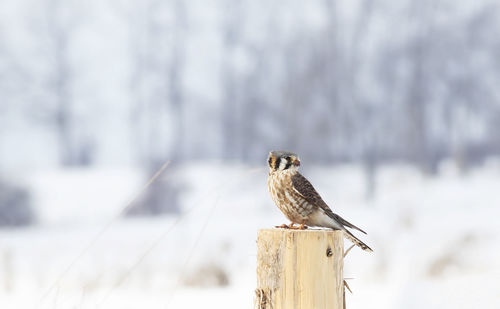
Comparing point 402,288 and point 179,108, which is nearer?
point 402,288

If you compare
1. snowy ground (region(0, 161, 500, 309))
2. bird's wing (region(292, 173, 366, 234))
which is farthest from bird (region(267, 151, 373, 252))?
snowy ground (region(0, 161, 500, 309))

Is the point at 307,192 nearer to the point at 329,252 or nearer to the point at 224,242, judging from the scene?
the point at 329,252

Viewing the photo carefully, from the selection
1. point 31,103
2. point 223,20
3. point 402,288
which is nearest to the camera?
point 402,288

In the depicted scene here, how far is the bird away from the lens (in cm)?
207

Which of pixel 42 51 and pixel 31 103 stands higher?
pixel 42 51

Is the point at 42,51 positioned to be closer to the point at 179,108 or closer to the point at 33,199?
the point at 179,108

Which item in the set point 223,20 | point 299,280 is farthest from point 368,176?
point 299,280

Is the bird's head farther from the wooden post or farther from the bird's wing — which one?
the wooden post

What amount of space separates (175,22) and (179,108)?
2291 millimetres

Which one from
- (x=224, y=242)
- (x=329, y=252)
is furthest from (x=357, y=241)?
(x=224, y=242)

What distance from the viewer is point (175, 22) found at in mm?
14789

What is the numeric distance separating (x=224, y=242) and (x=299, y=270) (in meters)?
5.18

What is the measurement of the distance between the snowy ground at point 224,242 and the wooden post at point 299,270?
0.91 feet

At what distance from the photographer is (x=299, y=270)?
1848mm
